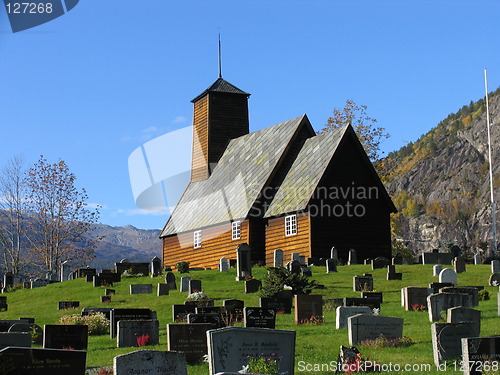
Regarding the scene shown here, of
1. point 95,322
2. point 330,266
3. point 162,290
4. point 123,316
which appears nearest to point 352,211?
point 330,266

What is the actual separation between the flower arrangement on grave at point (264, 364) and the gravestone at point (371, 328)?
12.1ft

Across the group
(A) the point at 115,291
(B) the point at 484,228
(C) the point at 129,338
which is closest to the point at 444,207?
(B) the point at 484,228

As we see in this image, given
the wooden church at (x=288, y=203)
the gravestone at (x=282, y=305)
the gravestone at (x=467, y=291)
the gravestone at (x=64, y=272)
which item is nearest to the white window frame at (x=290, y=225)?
the wooden church at (x=288, y=203)

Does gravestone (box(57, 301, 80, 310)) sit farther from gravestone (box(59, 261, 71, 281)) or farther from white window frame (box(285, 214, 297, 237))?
white window frame (box(285, 214, 297, 237))

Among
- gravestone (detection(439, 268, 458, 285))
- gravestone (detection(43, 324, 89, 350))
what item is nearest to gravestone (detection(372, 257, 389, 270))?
gravestone (detection(439, 268, 458, 285))

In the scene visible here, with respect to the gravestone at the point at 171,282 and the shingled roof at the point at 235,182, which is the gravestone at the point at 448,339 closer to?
the gravestone at the point at 171,282

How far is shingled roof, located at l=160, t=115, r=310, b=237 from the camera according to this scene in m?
47.9

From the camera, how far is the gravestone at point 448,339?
15133 mm

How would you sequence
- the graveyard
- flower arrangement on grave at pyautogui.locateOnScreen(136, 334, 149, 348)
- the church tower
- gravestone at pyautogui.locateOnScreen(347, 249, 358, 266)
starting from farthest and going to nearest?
the church tower
gravestone at pyautogui.locateOnScreen(347, 249, 358, 266)
flower arrangement on grave at pyautogui.locateOnScreen(136, 334, 149, 348)
the graveyard

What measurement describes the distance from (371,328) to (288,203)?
88.6 feet

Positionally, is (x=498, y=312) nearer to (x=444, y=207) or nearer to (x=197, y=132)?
(x=197, y=132)

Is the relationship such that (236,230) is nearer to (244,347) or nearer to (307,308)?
(307,308)

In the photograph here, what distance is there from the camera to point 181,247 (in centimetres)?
5419

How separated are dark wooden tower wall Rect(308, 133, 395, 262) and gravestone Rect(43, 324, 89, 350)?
25.0 metres
